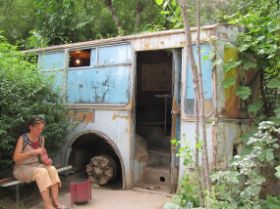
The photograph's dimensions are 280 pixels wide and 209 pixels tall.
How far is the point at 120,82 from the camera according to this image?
665 cm

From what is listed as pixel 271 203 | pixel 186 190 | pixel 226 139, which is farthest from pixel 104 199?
pixel 271 203

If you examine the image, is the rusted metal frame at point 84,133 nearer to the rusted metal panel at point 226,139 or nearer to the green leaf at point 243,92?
the rusted metal panel at point 226,139

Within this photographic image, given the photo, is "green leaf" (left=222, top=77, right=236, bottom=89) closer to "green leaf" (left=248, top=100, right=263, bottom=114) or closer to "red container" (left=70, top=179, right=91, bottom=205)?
"green leaf" (left=248, top=100, right=263, bottom=114)

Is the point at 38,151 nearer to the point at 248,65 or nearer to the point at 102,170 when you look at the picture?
the point at 102,170

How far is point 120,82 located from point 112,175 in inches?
Answer: 66.4

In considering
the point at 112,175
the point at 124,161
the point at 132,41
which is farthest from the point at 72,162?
the point at 132,41

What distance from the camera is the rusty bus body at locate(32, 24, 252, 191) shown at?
5.51 metres

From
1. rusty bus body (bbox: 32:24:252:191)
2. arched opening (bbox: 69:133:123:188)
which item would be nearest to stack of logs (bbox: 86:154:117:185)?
arched opening (bbox: 69:133:123:188)

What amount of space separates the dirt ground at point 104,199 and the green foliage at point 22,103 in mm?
636

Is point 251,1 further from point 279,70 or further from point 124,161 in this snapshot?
point 124,161

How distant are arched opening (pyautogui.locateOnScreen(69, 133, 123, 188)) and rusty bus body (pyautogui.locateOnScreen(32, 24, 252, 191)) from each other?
0.07 ft

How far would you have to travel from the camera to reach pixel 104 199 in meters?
6.20

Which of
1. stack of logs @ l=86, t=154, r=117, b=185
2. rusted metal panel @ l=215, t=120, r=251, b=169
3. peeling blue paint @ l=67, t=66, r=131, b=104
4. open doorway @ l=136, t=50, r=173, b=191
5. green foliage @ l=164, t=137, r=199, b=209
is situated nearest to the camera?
green foliage @ l=164, t=137, r=199, b=209

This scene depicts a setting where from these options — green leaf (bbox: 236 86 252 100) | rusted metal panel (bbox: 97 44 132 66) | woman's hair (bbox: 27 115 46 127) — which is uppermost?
rusted metal panel (bbox: 97 44 132 66)
